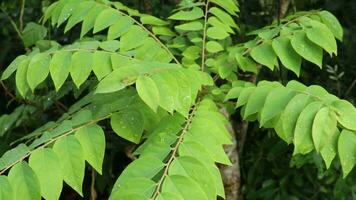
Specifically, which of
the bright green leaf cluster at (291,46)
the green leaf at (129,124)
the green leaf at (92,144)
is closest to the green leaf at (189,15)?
the bright green leaf cluster at (291,46)

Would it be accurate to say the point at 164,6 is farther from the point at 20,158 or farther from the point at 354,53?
the point at 20,158

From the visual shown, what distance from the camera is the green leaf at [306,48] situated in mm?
1618

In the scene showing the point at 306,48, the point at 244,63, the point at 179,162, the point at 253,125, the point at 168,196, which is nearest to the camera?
the point at 168,196

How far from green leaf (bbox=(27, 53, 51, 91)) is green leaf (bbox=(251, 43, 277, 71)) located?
669mm

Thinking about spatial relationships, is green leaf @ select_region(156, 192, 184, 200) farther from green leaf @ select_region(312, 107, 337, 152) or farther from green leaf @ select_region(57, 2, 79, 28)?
green leaf @ select_region(57, 2, 79, 28)

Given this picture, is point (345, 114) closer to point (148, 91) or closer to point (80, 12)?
point (148, 91)

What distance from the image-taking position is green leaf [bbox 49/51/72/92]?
146 cm

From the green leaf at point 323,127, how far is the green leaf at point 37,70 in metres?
0.77

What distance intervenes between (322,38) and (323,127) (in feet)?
1.73

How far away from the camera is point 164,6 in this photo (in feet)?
9.83

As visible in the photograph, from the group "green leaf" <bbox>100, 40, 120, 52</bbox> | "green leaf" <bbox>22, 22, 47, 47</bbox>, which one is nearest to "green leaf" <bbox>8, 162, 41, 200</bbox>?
"green leaf" <bbox>100, 40, 120, 52</bbox>

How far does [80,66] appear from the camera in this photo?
1.49 meters

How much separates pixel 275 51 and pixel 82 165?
→ 0.75m

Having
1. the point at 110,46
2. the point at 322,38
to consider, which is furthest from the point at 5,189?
the point at 322,38
